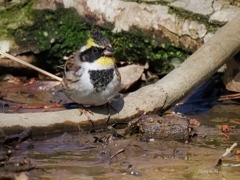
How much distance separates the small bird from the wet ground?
12.9 inches

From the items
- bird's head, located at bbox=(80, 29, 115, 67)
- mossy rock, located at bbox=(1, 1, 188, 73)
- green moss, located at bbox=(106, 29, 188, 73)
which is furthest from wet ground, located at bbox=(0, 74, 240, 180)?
mossy rock, located at bbox=(1, 1, 188, 73)

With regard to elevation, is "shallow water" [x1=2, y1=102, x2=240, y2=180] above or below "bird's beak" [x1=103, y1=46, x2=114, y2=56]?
below

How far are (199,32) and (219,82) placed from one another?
0.63 meters

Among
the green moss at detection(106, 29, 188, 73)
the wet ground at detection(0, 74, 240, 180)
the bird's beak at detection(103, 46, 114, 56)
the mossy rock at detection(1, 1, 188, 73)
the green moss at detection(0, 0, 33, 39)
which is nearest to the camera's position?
the wet ground at detection(0, 74, 240, 180)

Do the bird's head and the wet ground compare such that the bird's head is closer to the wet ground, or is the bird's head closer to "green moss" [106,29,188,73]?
the wet ground

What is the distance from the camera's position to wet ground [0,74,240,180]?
17.1 ft

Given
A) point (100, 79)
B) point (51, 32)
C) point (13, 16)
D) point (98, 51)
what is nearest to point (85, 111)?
point (100, 79)

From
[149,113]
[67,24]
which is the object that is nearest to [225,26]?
[149,113]

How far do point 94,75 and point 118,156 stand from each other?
995mm

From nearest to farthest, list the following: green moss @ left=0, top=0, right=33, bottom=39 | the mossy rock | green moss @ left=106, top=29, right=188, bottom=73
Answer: green moss @ left=106, top=29, right=188, bottom=73 → the mossy rock → green moss @ left=0, top=0, right=33, bottom=39

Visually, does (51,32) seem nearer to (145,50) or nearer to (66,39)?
(66,39)

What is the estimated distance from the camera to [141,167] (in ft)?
17.8

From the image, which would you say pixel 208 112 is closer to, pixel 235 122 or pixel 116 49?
pixel 235 122

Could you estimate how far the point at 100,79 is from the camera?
6398mm
